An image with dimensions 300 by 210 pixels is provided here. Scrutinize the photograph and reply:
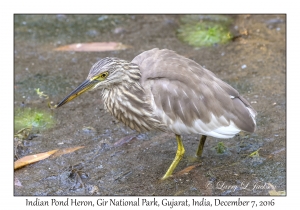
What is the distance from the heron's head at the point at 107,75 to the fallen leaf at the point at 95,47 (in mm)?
2299

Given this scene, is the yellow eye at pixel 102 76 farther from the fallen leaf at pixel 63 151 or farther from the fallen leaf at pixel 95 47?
the fallen leaf at pixel 95 47

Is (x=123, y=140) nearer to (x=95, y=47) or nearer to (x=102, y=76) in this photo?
(x=102, y=76)


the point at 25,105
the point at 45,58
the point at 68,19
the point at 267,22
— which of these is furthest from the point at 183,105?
the point at 68,19

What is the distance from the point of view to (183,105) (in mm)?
4441

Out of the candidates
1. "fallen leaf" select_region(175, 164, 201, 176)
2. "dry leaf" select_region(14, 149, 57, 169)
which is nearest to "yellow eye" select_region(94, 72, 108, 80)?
"dry leaf" select_region(14, 149, 57, 169)

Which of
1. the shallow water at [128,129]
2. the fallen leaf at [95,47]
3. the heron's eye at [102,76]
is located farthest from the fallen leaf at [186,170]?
the fallen leaf at [95,47]

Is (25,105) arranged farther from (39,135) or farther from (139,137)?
(139,137)

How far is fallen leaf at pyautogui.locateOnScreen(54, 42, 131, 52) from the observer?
22.4 feet

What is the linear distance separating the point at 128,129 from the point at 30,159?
109cm

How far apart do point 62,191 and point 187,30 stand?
3.73 metres

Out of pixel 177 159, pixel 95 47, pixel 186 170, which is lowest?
pixel 186 170

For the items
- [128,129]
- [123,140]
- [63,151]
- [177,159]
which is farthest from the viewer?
[128,129]

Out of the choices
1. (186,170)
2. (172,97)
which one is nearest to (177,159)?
(186,170)

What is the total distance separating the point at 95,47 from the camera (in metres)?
6.85
